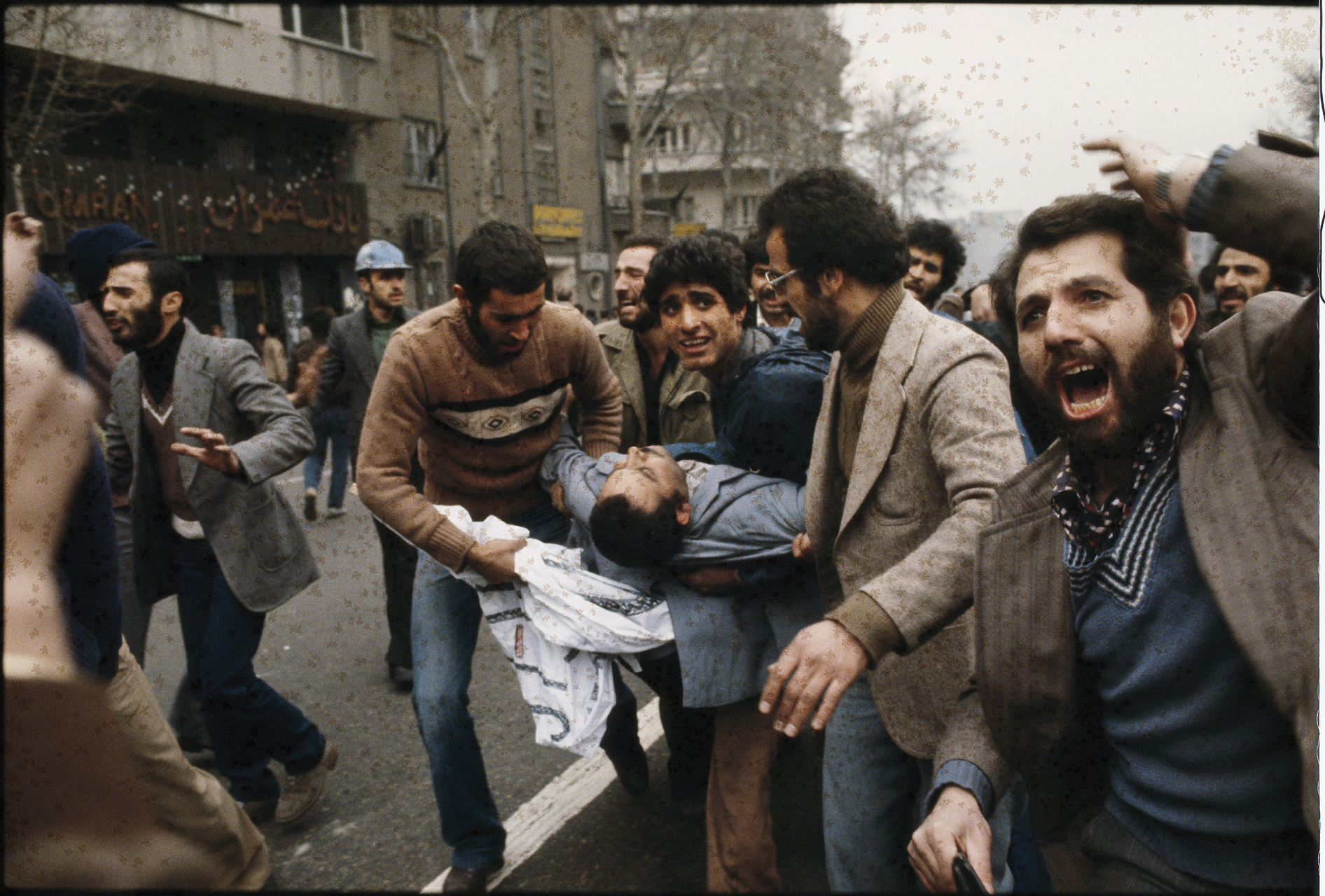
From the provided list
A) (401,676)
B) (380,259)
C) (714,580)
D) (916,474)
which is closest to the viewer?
(916,474)

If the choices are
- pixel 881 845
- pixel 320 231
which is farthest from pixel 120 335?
pixel 320 231

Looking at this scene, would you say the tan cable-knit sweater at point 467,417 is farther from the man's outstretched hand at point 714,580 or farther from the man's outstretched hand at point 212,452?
the man's outstretched hand at point 714,580

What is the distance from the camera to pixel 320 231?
19.0 metres

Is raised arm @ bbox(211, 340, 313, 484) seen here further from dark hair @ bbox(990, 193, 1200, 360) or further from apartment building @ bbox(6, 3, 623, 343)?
apartment building @ bbox(6, 3, 623, 343)

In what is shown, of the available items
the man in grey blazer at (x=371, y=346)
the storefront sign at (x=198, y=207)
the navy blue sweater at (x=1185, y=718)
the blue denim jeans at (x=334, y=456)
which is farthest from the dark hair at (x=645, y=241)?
the storefront sign at (x=198, y=207)

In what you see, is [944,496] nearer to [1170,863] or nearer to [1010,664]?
[1010,664]

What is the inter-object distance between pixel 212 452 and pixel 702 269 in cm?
160

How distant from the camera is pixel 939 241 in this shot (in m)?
4.98

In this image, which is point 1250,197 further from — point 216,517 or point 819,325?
point 216,517

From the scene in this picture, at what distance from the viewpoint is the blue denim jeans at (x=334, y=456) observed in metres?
8.03

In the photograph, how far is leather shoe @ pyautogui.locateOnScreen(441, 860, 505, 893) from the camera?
2592 mm

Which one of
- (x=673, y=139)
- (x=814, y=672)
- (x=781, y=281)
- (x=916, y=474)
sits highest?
(x=673, y=139)

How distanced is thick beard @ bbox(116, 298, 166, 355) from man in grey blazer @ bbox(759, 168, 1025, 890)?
6.89ft

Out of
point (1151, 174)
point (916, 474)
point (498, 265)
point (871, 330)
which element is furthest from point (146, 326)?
point (1151, 174)
